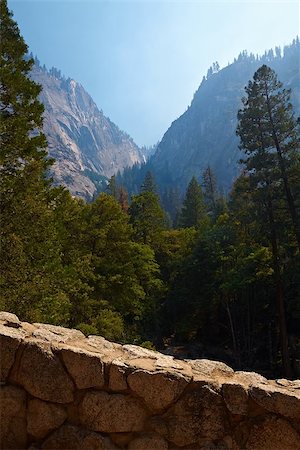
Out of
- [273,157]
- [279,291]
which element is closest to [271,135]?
[273,157]

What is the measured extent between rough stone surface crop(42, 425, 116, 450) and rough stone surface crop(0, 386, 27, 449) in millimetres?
274

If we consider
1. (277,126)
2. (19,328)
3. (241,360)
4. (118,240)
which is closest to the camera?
(19,328)

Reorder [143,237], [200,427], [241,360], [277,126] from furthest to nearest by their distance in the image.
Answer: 1. [143,237]
2. [241,360]
3. [277,126]
4. [200,427]

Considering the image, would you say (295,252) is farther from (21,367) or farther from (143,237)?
(21,367)

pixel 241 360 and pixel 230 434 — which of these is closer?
pixel 230 434

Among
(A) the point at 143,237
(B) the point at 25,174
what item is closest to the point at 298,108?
(A) the point at 143,237

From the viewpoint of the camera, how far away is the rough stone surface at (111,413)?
12.1 feet

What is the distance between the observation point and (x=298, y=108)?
6594 inches

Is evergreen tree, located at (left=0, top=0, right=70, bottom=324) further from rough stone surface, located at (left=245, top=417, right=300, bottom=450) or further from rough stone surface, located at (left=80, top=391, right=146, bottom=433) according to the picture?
rough stone surface, located at (left=245, top=417, right=300, bottom=450)

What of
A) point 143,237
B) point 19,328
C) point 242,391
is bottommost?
point 242,391

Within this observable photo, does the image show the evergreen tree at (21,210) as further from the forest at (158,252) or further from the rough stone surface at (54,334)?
the rough stone surface at (54,334)

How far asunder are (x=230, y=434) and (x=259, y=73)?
1903 cm

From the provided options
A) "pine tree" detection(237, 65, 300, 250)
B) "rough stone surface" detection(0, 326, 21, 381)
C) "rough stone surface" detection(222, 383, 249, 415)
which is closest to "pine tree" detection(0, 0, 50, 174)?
"rough stone surface" detection(0, 326, 21, 381)

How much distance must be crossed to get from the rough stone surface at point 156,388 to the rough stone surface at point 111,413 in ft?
0.41
